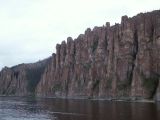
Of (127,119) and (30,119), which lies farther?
(30,119)

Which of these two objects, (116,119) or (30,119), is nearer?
(116,119)

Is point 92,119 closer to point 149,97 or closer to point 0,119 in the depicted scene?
point 0,119

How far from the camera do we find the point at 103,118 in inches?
3610

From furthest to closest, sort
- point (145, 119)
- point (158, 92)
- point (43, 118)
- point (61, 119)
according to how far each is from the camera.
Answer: point (158, 92), point (43, 118), point (61, 119), point (145, 119)

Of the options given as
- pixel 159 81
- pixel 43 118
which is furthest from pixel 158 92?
pixel 43 118

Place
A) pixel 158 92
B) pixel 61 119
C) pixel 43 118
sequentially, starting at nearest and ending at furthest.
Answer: pixel 61 119, pixel 43 118, pixel 158 92

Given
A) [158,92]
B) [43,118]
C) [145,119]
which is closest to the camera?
[145,119]

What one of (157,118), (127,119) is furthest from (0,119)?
(157,118)

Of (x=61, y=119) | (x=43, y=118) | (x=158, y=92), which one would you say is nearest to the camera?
(x=61, y=119)

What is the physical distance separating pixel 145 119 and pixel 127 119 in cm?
399

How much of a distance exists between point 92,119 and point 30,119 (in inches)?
678

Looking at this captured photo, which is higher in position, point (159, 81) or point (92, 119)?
point (159, 81)

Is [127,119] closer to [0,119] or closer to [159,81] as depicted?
[0,119]

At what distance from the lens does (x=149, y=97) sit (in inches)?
7771
